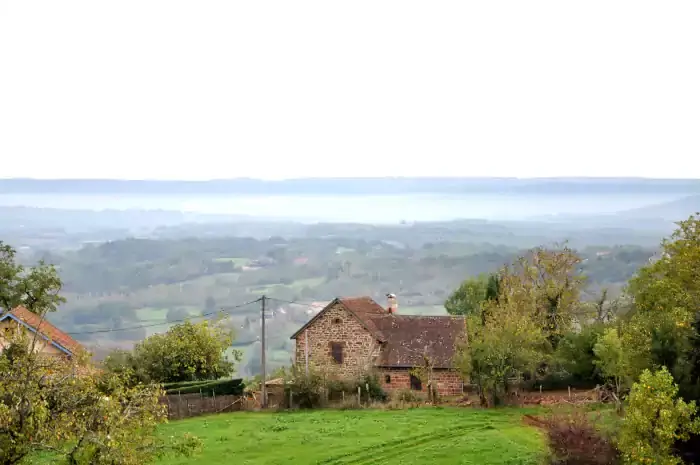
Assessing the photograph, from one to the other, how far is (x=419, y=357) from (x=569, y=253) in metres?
13.5

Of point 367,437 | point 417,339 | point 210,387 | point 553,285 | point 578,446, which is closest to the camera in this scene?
point 578,446

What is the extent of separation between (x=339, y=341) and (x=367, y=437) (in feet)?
51.1

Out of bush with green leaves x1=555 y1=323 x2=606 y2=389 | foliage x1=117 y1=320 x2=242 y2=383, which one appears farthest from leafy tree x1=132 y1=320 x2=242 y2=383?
bush with green leaves x1=555 y1=323 x2=606 y2=389

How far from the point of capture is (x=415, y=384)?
47.6 meters

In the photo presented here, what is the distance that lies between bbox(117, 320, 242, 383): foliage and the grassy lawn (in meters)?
6.24

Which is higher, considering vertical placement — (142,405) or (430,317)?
(142,405)

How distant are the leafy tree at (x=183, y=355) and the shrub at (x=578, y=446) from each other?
80.9 ft

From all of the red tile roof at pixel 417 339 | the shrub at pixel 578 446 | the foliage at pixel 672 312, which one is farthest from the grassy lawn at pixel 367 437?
the red tile roof at pixel 417 339

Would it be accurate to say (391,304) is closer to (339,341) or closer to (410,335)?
(410,335)

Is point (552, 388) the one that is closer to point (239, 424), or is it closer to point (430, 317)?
point (430, 317)

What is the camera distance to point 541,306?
2064 inches

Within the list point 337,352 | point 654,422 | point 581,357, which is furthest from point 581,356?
point 654,422

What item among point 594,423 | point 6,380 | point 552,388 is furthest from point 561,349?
point 6,380

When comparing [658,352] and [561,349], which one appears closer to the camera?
[658,352]
